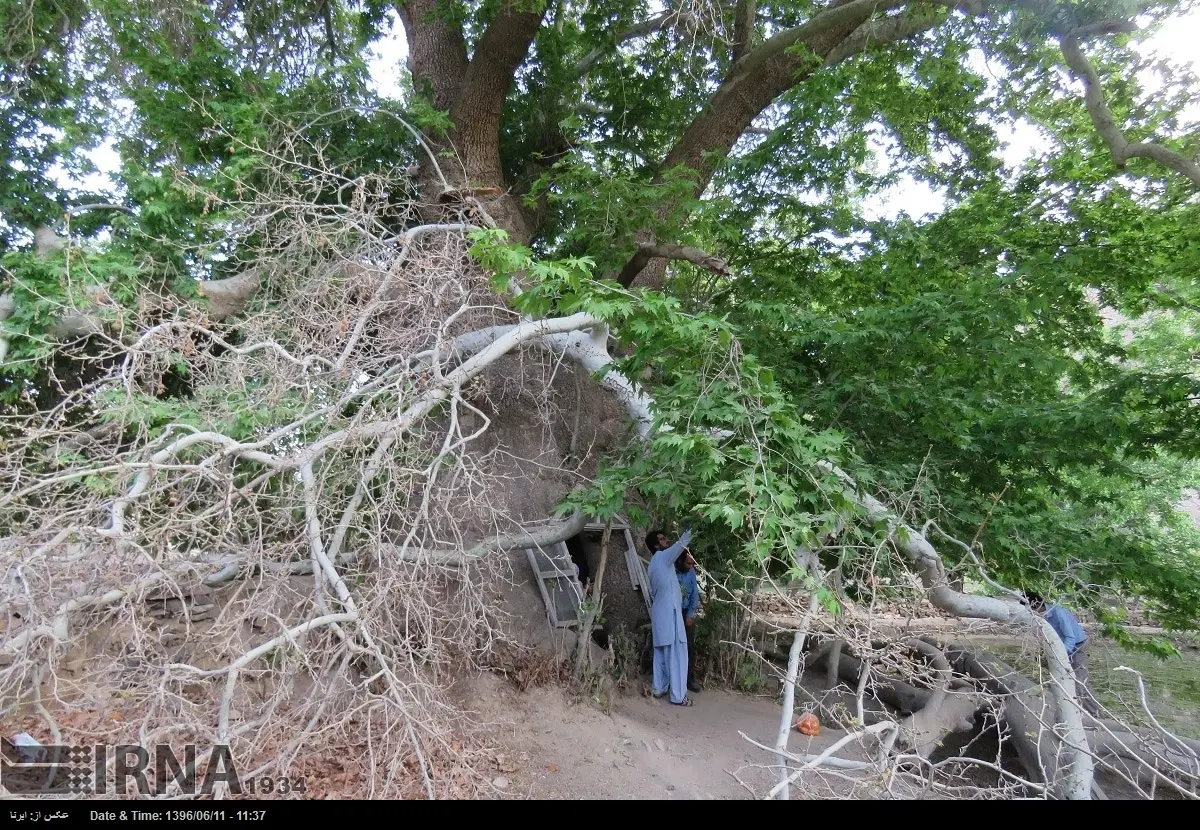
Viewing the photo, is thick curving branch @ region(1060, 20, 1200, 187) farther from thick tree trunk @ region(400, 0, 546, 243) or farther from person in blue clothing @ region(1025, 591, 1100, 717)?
thick tree trunk @ region(400, 0, 546, 243)

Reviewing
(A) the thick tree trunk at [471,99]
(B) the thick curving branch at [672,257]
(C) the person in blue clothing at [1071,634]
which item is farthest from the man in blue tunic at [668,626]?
(A) the thick tree trunk at [471,99]

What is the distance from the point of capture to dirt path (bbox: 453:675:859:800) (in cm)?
482

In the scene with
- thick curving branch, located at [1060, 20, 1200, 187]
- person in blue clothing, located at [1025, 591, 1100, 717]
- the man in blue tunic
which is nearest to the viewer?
person in blue clothing, located at [1025, 591, 1100, 717]

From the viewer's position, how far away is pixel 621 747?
17.6ft

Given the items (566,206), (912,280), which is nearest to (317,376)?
(566,206)

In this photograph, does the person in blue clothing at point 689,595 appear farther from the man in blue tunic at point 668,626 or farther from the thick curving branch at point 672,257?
the thick curving branch at point 672,257

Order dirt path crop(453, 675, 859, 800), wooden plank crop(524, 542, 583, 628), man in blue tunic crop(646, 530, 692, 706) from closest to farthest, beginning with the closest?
dirt path crop(453, 675, 859, 800) → man in blue tunic crop(646, 530, 692, 706) → wooden plank crop(524, 542, 583, 628)

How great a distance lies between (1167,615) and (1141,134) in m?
4.59

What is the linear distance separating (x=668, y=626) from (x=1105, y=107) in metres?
6.21

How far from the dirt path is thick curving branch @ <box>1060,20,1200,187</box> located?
577 cm

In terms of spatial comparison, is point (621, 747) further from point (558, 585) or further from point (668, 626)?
point (558, 585)

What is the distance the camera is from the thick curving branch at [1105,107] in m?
5.84

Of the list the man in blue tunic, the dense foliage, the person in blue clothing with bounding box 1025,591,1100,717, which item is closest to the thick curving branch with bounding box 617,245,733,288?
the dense foliage

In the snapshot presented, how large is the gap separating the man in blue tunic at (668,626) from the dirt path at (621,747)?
7.6 inches
